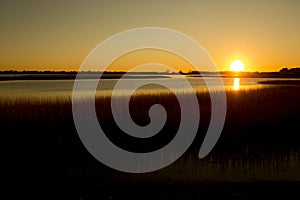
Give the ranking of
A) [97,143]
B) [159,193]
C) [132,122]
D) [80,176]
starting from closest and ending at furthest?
[159,193] < [80,176] < [97,143] < [132,122]

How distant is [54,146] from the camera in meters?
10.7

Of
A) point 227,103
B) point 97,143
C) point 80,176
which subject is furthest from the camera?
point 227,103

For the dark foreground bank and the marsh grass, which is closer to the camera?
the dark foreground bank

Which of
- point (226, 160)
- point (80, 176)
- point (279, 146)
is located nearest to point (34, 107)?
point (80, 176)

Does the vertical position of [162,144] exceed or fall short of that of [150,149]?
it exceeds it

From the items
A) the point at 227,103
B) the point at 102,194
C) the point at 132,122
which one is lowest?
the point at 102,194

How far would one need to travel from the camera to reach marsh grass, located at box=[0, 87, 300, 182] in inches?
360

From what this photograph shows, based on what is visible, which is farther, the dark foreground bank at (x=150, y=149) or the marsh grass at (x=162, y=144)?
the marsh grass at (x=162, y=144)

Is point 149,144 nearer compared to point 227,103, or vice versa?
point 149,144

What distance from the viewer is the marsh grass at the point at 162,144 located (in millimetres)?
9148

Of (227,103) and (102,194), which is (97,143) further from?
(227,103)

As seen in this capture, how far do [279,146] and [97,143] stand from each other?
513cm

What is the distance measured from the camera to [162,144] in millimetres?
11758

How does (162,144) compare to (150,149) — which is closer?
(150,149)
